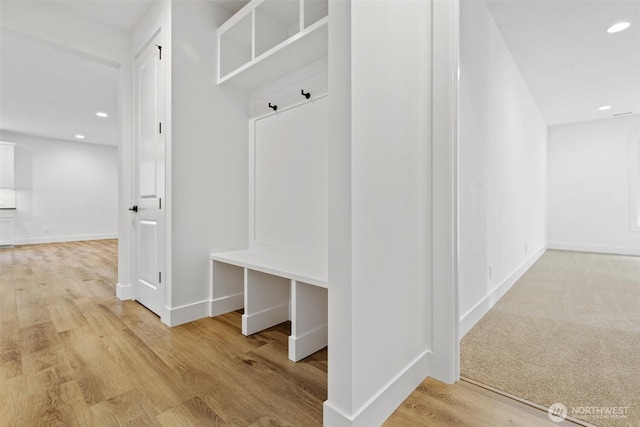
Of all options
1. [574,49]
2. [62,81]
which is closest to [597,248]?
[574,49]

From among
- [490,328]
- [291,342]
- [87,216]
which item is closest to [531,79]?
[490,328]

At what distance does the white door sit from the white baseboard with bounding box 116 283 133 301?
0.07 m

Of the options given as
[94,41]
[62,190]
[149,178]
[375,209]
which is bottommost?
[375,209]

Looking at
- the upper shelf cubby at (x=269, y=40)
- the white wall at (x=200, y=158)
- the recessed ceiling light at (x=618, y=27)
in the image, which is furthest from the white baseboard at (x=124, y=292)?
the recessed ceiling light at (x=618, y=27)

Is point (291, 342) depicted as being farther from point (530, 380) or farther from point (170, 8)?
point (170, 8)

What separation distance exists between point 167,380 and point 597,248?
7085 mm

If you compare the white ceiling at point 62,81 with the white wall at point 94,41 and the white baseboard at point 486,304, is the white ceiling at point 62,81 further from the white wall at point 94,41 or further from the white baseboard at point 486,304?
the white baseboard at point 486,304

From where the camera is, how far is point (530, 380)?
1412 millimetres

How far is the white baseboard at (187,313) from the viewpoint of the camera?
211cm

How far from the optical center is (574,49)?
305 cm

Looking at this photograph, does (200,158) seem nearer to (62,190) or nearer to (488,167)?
(488,167)

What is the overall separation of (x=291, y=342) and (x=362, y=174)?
1.09 metres

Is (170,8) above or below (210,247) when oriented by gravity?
above

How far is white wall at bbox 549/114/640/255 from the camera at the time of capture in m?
5.22
